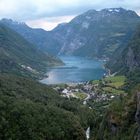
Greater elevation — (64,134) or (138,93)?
(138,93)

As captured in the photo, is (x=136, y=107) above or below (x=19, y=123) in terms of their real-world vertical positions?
above

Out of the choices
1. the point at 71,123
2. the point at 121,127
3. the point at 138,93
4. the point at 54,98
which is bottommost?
the point at 54,98

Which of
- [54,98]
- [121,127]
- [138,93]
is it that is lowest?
[54,98]

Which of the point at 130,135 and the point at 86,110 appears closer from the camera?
the point at 130,135

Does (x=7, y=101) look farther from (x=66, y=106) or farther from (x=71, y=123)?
(x=66, y=106)

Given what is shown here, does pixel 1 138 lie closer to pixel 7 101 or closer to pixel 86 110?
pixel 7 101

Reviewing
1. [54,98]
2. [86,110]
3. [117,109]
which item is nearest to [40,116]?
[117,109]

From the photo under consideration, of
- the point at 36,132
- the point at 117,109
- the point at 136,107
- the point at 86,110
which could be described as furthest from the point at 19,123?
the point at 86,110

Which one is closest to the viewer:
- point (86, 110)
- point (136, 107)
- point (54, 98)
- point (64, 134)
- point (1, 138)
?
point (136, 107)

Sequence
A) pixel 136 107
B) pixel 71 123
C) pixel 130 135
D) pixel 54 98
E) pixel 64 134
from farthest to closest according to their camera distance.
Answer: pixel 54 98 → pixel 71 123 → pixel 64 134 → pixel 136 107 → pixel 130 135
